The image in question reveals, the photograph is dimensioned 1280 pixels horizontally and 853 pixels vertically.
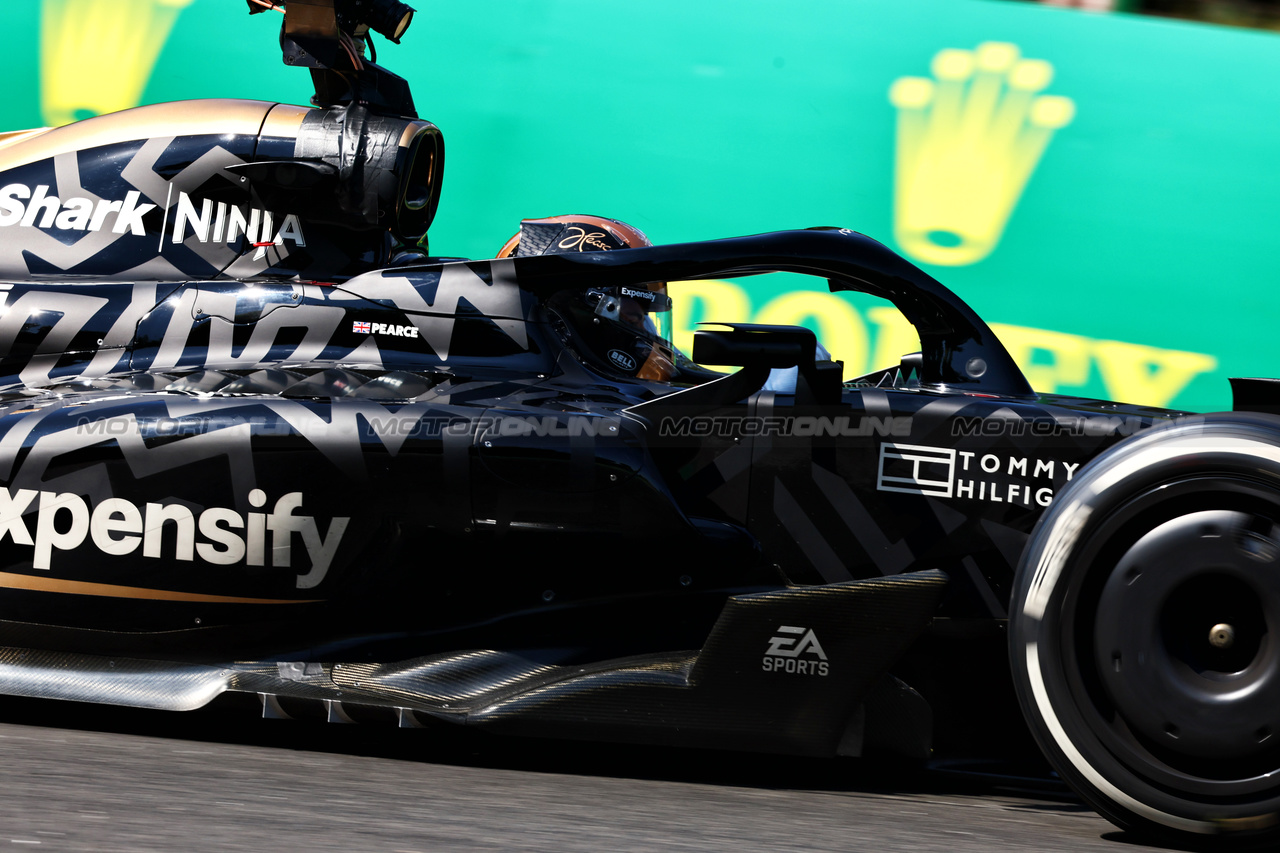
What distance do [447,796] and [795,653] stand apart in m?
0.72

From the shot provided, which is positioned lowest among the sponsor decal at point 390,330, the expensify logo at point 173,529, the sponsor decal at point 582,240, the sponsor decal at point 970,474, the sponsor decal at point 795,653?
the sponsor decal at point 795,653

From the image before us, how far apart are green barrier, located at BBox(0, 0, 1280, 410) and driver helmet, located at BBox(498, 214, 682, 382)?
189 cm

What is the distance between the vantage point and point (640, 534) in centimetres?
275

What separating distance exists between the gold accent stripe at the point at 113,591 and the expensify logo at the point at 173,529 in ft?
0.13

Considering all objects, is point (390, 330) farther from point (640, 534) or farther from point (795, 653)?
point (795, 653)

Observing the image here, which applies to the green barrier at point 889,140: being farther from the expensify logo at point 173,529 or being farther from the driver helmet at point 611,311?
the expensify logo at point 173,529

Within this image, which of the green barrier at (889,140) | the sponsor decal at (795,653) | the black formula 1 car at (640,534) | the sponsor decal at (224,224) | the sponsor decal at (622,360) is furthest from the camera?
the green barrier at (889,140)

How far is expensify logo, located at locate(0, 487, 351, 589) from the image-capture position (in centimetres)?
280

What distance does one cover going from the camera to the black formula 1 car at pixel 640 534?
2.18m

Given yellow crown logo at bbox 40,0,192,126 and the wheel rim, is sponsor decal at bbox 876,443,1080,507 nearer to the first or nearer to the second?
the wheel rim

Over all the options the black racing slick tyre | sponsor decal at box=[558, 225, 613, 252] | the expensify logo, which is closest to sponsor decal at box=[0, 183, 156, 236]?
the expensify logo

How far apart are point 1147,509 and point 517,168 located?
4.85 meters

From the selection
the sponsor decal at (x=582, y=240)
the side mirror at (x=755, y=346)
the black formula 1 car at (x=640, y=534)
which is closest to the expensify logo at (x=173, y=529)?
the black formula 1 car at (x=640, y=534)

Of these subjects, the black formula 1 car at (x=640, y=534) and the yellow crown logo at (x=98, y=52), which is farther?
the yellow crown logo at (x=98, y=52)
